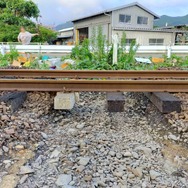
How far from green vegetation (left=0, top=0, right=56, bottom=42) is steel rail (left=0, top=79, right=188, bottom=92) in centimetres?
2548

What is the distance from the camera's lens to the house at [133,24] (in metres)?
30.6

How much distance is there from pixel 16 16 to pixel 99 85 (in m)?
28.3

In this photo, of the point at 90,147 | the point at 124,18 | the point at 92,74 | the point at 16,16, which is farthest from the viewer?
the point at 124,18

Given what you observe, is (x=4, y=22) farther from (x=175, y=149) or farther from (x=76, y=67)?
(x=175, y=149)

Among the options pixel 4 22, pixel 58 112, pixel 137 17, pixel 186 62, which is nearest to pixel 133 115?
pixel 58 112

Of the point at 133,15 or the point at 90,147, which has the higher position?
the point at 133,15

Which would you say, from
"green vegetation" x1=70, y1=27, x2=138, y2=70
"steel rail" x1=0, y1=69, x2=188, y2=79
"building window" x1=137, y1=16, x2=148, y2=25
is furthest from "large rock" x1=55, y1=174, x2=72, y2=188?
"building window" x1=137, y1=16, x2=148, y2=25

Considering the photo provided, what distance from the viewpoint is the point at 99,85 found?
4.13m

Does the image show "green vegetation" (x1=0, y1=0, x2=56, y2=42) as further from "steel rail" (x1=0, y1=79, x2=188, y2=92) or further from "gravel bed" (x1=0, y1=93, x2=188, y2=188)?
"gravel bed" (x1=0, y1=93, x2=188, y2=188)

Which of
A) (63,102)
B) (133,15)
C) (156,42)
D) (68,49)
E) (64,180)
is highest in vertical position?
(133,15)

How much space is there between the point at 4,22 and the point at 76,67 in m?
25.1

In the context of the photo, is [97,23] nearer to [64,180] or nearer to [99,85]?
[99,85]

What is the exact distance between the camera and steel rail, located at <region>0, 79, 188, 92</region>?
13.4ft

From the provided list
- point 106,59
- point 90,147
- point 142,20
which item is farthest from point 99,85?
point 142,20
